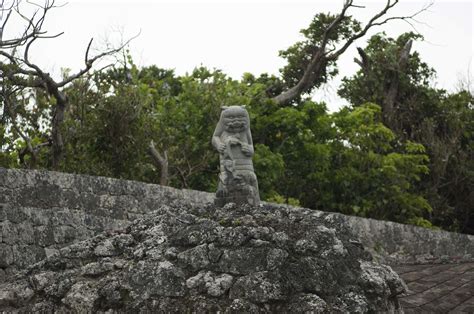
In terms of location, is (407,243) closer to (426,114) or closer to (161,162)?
(161,162)

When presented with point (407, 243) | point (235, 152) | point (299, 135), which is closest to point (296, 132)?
point (299, 135)

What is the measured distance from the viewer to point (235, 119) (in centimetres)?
819

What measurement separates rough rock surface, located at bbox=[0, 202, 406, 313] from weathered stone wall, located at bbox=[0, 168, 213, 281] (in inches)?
163

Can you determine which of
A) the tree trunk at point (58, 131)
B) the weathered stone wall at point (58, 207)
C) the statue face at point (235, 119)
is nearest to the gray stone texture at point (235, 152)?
the statue face at point (235, 119)

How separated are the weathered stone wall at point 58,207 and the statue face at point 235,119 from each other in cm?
105

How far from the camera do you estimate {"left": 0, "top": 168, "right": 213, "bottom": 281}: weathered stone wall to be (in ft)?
31.8

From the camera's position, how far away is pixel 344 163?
2017 cm

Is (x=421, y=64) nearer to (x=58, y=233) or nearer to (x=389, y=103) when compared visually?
(x=389, y=103)

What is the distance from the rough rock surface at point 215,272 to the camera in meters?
5.06

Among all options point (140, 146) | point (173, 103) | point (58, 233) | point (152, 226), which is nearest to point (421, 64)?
point (173, 103)

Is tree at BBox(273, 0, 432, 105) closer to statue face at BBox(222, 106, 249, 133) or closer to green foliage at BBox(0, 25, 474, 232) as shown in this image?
green foliage at BBox(0, 25, 474, 232)

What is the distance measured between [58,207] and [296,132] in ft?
32.8

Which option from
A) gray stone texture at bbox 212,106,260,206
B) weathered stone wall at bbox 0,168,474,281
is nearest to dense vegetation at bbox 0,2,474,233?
weathered stone wall at bbox 0,168,474,281

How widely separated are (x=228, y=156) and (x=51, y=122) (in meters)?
6.14
